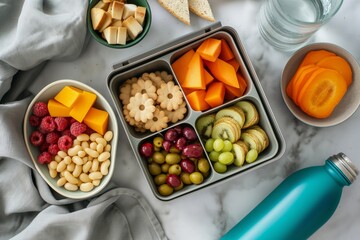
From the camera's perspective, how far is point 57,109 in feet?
3.32

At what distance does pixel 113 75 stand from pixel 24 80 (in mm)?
241

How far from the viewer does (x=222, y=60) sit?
40.5 inches

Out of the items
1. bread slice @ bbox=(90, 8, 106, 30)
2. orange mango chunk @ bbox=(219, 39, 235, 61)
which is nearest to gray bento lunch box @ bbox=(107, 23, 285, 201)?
orange mango chunk @ bbox=(219, 39, 235, 61)

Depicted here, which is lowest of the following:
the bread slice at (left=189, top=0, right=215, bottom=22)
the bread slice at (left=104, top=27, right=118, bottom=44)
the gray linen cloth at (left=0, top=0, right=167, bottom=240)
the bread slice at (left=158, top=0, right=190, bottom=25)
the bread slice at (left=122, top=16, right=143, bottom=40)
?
the gray linen cloth at (left=0, top=0, right=167, bottom=240)

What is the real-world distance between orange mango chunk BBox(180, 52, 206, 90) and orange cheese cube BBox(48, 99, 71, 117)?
0.95 ft

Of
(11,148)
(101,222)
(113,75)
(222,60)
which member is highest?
(222,60)

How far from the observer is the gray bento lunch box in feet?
3.25

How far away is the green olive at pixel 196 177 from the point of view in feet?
3.26

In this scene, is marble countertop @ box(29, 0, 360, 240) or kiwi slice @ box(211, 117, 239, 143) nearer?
kiwi slice @ box(211, 117, 239, 143)

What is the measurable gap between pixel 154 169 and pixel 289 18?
488 mm

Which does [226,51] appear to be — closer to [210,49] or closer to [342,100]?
[210,49]

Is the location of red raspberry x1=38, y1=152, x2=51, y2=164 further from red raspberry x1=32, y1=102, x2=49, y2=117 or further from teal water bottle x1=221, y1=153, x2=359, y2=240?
teal water bottle x1=221, y1=153, x2=359, y2=240

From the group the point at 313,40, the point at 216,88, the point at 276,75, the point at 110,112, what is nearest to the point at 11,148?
the point at 110,112

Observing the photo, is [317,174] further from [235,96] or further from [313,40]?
[313,40]
